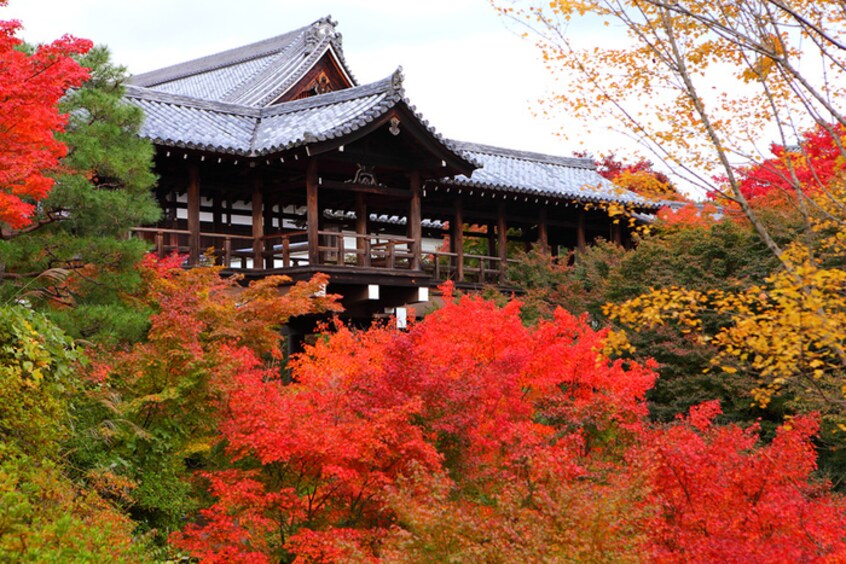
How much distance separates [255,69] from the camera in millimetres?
31469

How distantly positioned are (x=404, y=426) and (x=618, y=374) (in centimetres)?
464

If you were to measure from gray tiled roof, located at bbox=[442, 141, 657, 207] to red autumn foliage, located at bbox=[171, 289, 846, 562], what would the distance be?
36.2ft

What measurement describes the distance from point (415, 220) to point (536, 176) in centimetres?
811

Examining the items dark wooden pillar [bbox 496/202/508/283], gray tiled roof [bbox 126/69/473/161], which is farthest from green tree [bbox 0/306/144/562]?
dark wooden pillar [bbox 496/202/508/283]

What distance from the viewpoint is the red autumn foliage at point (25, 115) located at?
385 inches

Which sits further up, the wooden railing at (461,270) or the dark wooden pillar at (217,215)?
the dark wooden pillar at (217,215)

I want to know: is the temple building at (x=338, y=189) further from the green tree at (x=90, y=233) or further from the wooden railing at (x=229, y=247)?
the green tree at (x=90, y=233)

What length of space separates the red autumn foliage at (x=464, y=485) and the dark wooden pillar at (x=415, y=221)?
7.42 m

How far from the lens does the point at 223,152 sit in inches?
659

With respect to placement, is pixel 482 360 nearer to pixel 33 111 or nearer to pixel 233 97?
pixel 33 111

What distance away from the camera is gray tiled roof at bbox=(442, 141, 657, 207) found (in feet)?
70.4

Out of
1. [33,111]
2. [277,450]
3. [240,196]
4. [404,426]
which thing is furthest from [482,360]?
[240,196]

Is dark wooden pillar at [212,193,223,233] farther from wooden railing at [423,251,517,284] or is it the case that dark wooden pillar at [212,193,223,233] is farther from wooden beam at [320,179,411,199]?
wooden railing at [423,251,517,284]

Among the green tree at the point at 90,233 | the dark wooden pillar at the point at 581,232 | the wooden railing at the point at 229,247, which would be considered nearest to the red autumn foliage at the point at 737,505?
the green tree at the point at 90,233
